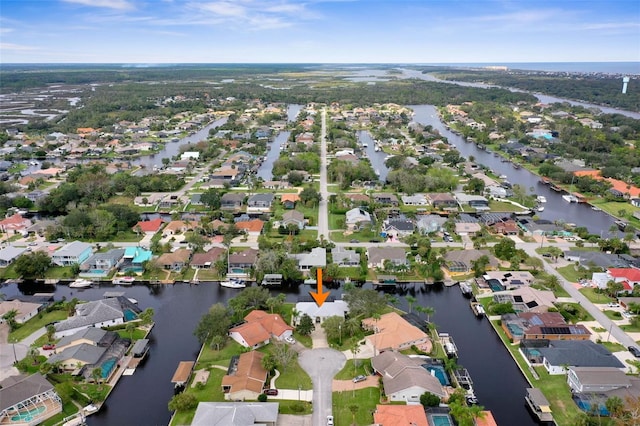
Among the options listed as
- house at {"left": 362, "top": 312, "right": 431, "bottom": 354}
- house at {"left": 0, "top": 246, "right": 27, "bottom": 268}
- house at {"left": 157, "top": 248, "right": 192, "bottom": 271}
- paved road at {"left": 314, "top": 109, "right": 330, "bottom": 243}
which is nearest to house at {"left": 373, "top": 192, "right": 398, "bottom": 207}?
paved road at {"left": 314, "top": 109, "right": 330, "bottom": 243}

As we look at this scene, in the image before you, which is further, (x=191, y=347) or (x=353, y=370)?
(x=191, y=347)

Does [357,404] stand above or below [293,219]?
below

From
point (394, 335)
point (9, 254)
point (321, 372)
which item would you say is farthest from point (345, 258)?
point (9, 254)

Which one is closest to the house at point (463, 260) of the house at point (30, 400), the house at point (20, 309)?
the house at point (30, 400)

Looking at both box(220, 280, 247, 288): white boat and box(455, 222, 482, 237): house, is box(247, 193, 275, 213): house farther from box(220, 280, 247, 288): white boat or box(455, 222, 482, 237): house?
box(455, 222, 482, 237): house

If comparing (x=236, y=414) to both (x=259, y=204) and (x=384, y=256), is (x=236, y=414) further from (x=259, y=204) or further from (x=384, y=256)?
(x=259, y=204)

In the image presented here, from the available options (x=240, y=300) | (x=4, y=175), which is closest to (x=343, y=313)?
(x=240, y=300)

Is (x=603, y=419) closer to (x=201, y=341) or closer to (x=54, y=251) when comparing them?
(x=201, y=341)
